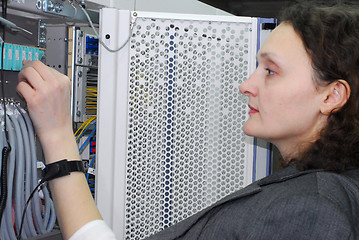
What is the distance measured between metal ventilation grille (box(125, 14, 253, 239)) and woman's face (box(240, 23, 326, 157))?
0.18 meters

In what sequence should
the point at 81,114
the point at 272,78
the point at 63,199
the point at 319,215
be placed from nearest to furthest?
1. the point at 319,215
2. the point at 63,199
3. the point at 272,78
4. the point at 81,114

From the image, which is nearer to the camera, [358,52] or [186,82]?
[358,52]

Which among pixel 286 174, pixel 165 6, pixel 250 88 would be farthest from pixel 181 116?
pixel 165 6

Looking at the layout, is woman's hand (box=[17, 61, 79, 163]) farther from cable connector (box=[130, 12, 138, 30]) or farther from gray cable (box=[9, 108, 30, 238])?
cable connector (box=[130, 12, 138, 30])

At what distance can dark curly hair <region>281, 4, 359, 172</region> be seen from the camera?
0.84 meters

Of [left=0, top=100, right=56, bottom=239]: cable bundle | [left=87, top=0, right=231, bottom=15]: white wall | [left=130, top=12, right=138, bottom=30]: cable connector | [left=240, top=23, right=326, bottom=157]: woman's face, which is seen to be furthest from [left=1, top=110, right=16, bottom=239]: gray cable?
[left=87, top=0, right=231, bottom=15]: white wall

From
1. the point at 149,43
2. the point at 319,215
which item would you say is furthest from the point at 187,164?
the point at 319,215

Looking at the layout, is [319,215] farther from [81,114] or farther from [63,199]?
[81,114]

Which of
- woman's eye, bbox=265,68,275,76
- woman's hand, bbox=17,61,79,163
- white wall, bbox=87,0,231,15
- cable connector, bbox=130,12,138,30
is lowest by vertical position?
woman's hand, bbox=17,61,79,163

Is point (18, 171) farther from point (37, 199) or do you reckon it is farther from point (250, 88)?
point (250, 88)

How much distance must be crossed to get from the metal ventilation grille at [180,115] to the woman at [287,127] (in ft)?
0.59

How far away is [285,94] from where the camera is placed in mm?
866

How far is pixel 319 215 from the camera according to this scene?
2.22ft

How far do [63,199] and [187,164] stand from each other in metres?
0.41
